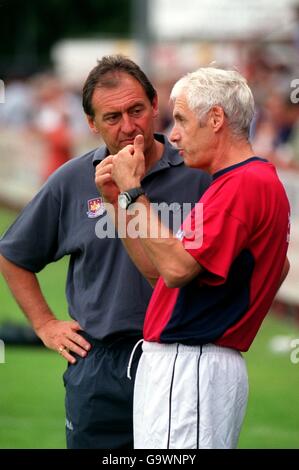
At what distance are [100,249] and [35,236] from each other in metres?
0.39

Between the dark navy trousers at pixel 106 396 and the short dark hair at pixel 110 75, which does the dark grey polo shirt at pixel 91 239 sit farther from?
the short dark hair at pixel 110 75

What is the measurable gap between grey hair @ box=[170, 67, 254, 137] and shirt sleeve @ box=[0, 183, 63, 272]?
1.20m

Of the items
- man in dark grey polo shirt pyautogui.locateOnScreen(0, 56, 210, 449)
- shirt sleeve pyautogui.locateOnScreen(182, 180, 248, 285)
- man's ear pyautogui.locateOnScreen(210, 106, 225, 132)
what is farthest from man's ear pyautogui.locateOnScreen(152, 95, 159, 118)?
shirt sleeve pyautogui.locateOnScreen(182, 180, 248, 285)

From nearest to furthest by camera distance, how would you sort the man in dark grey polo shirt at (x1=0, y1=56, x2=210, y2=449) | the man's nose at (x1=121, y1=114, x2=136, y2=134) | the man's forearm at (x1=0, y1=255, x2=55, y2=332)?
the man's nose at (x1=121, y1=114, x2=136, y2=134) < the man in dark grey polo shirt at (x1=0, y1=56, x2=210, y2=449) < the man's forearm at (x1=0, y1=255, x2=55, y2=332)

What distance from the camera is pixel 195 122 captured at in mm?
5035

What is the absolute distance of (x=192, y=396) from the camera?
5.01 meters

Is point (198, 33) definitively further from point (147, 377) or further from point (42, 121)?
point (147, 377)

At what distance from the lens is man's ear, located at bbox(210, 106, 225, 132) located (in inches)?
196

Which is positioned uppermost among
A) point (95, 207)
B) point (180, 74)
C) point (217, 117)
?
point (217, 117)

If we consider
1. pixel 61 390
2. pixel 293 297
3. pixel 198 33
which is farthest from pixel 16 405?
pixel 198 33

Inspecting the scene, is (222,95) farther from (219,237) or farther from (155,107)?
(155,107)

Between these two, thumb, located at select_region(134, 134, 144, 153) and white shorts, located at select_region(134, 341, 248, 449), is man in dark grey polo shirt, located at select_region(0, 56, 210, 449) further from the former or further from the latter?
white shorts, located at select_region(134, 341, 248, 449)

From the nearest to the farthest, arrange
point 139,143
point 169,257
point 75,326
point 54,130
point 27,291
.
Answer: point 169,257
point 139,143
point 75,326
point 27,291
point 54,130

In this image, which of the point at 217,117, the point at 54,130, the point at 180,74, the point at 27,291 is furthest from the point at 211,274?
the point at 180,74
